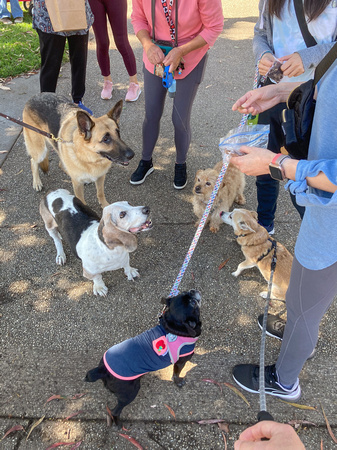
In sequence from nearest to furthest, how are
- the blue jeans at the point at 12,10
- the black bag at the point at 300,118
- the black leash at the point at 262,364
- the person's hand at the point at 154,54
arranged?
the black leash at the point at 262,364, the black bag at the point at 300,118, the person's hand at the point at 154,54, the blue jeans at the point at 12,10

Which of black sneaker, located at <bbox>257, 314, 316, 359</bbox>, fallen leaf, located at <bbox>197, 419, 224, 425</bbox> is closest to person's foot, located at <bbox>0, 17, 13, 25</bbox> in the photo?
black sneaker, located at <bbox>257, 314, 316, 359</bbox>

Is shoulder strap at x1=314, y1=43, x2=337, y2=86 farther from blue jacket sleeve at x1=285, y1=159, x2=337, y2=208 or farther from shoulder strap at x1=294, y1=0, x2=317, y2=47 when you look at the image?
shoulder strap at x1=294, y1=0, x2=317, y2=47

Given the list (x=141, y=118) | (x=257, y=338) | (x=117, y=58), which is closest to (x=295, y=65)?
(x=257, y=338)

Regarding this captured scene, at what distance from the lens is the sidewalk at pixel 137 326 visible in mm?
2182

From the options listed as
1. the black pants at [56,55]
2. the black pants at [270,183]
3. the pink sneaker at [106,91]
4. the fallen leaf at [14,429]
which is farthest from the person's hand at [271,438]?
the pink sneaker at [106,91]

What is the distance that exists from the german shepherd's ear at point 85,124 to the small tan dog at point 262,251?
5.70 feet

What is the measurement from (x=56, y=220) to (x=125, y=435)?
1.94m

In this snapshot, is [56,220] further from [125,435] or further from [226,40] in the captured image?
[226,40]

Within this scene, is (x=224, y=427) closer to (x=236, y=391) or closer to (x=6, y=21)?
(x=236, y=391)

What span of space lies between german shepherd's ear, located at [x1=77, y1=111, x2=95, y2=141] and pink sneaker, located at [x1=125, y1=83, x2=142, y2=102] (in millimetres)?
3002

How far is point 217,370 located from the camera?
249cm

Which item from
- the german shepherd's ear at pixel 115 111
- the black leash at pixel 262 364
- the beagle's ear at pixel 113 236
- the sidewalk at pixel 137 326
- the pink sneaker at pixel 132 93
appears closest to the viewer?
the black leash at pixel 262 364

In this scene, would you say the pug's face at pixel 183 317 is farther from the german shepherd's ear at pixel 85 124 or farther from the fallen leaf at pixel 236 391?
the german shepherd's ear at pixel 85 124

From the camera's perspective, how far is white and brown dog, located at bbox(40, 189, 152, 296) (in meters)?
2.46
